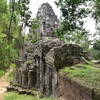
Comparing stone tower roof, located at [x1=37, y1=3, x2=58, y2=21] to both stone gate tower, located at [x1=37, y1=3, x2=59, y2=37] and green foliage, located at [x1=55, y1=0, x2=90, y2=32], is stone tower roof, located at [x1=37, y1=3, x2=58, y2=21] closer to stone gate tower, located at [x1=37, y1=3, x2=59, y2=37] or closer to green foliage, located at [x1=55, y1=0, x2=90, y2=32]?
stone gate tower, located at [x1=37, y1=3, x2=59, y2=37]

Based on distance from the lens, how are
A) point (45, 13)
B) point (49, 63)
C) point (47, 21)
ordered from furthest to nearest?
point (45, 13) → point (47, 21) → point (49, 63)

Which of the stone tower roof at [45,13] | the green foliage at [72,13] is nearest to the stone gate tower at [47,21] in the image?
the stone tower roof at [45,13]

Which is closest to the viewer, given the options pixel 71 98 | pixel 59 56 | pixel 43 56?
pixel 71 98

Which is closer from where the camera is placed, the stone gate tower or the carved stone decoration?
the carved stone decoration

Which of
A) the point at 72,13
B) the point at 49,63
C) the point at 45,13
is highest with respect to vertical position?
the point at 45,13

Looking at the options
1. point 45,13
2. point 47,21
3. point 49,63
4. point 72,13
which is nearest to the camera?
point 72,13

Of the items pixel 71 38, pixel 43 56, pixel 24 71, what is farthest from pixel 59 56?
pixel 71 38

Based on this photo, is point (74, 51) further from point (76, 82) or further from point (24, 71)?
point (24, 71)

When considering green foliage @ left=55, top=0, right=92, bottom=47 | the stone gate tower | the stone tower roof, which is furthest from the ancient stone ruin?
the stone tower roof

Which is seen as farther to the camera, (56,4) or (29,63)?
(29,63)

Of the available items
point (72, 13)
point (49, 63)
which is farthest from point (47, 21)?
point (72, 13)

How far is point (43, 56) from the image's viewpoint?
12.9m

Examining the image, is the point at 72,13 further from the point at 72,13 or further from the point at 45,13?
the point at 45,13

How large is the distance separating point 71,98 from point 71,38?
1561cm
